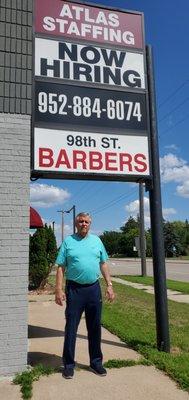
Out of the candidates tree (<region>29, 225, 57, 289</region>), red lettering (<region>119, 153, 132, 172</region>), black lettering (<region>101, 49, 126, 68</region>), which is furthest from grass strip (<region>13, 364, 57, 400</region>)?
tree (<region>29, 225, 57, 289</region>)

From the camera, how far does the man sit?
199 inches

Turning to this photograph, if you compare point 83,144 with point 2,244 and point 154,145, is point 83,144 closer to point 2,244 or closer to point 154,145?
point 154,145

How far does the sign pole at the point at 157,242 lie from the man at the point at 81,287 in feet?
4.30

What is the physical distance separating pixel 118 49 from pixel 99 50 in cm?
30

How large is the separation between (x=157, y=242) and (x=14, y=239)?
2.09 m

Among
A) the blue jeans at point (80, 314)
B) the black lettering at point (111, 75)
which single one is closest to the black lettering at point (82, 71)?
the black lettering at point (111, 75)

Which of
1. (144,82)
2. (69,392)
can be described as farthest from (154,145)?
(69,392)

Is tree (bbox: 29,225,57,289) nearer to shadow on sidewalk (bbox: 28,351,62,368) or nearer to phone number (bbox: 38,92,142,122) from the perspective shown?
shadow on sidewalk (bbox: 28,351,62,368)

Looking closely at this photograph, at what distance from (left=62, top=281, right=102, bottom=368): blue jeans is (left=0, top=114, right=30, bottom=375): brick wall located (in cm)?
52

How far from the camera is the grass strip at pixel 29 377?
4480 millimetres

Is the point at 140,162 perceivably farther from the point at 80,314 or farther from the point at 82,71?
the point at 80,314

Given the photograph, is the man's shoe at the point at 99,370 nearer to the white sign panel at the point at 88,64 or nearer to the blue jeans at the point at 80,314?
the blue jeans at the point at 80,314

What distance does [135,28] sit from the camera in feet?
22.5

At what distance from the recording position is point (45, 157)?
19.6 feet
